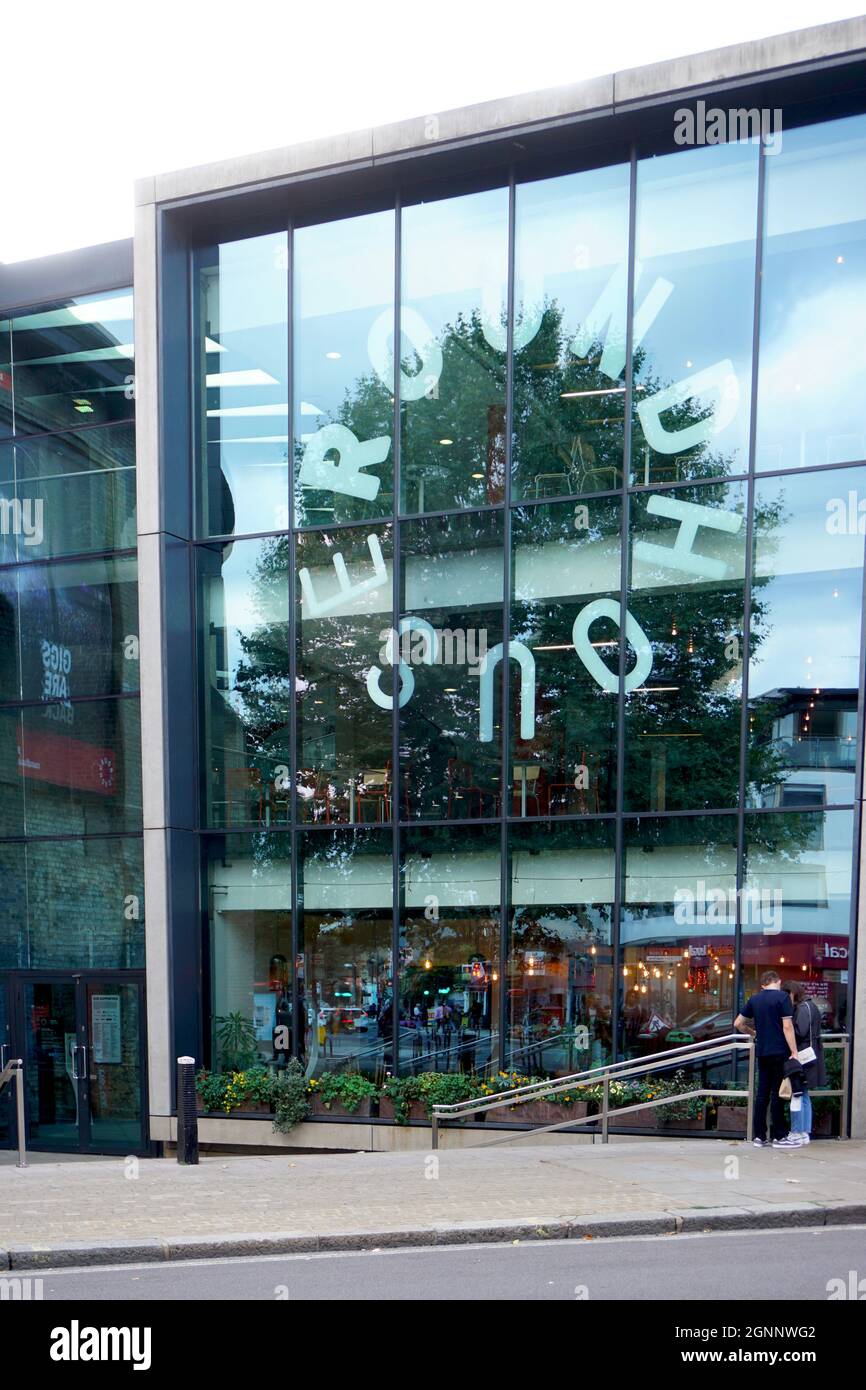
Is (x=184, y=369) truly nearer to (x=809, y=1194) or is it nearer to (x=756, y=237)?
(x=756, y=237)

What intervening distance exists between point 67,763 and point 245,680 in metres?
3.30

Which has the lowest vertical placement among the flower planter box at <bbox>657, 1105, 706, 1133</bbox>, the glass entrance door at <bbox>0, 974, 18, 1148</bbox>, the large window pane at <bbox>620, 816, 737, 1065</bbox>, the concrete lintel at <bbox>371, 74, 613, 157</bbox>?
the glass entrance door at <bbox>0, 974, 18, 1148</bbox>

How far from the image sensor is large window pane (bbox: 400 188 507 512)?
16.5m

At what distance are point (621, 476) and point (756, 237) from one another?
3.02 metres

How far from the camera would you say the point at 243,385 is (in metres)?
17.9

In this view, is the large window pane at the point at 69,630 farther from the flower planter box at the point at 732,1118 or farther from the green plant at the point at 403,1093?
the flower planter box at the point at 732,1118

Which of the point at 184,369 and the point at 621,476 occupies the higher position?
the point at 184,369

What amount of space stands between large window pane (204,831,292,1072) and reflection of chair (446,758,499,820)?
236 cm

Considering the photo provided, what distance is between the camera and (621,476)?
1571cm

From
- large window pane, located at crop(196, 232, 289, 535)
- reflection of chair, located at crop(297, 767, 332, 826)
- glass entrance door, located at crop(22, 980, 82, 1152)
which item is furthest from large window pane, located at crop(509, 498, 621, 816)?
glass entrance door, located at crop(22, 980, 82, 1152)

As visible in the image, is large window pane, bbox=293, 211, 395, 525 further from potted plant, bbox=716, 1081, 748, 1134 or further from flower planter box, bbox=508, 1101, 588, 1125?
potted plant, bbox=716, 1081, 748, 1134

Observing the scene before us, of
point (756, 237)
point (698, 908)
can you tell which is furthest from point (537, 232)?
point (698, 908)

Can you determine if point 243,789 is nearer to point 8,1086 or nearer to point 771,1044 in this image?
point 8,1086

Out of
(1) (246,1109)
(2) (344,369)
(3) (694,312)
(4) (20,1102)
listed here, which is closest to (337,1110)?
(1) (246,1109)
